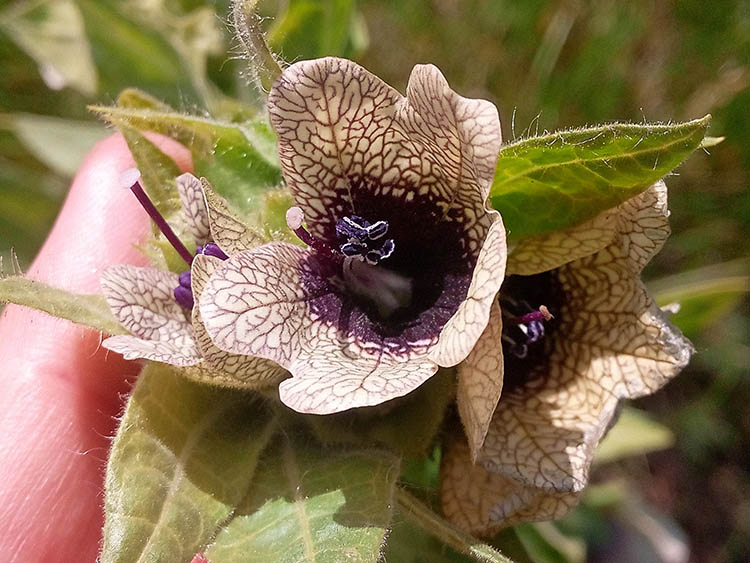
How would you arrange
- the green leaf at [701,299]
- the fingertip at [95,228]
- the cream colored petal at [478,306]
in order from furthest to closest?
1. the green leaf at [701,299]
2. the fingertip at [95,228]
3. the cream colored petal at [478,306]

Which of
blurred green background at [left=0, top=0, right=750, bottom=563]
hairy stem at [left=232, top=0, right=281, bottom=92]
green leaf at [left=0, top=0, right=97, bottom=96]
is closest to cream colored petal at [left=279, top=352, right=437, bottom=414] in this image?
hairy stem at [left=232, top=0, right=281, bottom=92]

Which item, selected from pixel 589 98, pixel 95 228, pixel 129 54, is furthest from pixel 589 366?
pixel 129 54

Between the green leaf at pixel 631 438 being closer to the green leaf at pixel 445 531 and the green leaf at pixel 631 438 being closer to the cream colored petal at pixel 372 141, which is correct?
the green leaf at pixel 445 531

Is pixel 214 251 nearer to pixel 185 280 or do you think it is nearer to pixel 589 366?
pixel 185 280

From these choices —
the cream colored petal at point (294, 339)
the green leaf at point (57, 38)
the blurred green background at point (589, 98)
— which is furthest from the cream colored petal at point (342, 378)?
the green leaf at point (57, 38)

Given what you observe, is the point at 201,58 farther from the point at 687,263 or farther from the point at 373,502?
the point at 687,263

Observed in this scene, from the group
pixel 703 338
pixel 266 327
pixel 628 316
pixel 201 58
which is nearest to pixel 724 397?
pixel 703 338
